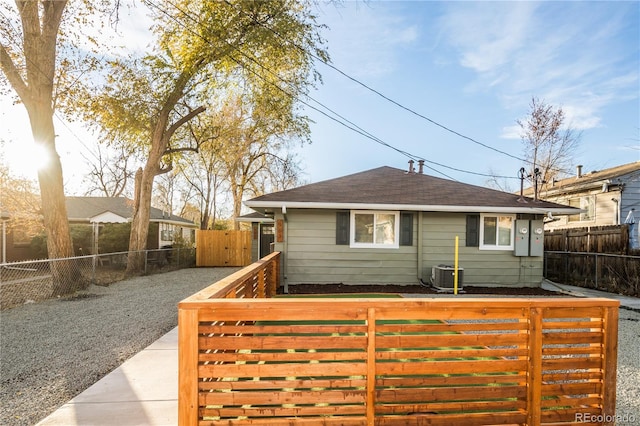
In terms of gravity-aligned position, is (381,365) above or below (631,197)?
below

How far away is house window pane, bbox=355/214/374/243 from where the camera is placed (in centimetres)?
813

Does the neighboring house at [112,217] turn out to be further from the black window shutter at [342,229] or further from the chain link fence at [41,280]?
the black window shutter at [342,229]

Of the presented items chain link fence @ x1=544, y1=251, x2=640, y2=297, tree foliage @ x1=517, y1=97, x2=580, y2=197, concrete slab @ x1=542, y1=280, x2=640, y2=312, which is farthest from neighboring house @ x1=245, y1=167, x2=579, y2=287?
tree foliage @ x1=517, y1=97, x2=580, y2=197

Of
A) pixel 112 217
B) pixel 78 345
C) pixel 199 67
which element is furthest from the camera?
pixel 112 217

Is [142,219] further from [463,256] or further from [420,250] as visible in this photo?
[463,256]

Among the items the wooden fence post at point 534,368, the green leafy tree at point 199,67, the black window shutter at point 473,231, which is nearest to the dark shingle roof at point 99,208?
the green leafy tree at point 199,67

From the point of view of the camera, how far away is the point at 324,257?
8.02 metres

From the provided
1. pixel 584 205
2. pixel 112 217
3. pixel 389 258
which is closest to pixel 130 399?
pixel 389 258

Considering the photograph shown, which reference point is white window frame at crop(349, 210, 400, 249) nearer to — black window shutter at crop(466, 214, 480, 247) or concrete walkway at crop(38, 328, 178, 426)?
black window shutter at crop(466, 214, 480, 247)

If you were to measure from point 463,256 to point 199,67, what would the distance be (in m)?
11.1

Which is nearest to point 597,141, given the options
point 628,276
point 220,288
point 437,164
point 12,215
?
point 437,164

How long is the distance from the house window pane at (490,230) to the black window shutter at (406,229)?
1948 mm

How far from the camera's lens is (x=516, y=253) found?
27.0 feet

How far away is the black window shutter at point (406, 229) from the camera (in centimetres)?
817
